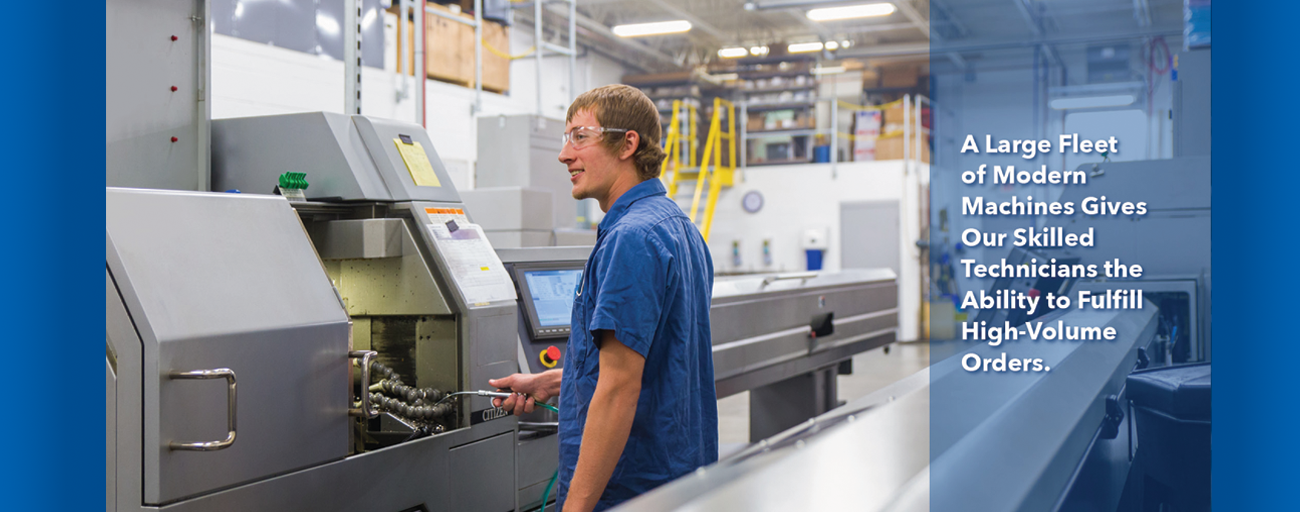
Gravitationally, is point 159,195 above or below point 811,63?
below

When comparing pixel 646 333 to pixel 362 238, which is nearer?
pixel 646 333

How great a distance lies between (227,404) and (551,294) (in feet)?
3.32

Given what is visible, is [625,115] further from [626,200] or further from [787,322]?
[787,322]

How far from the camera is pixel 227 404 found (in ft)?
4.84

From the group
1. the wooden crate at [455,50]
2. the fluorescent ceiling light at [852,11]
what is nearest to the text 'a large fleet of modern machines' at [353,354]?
the wooden crate at [455,50]

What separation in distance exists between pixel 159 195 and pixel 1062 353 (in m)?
1.38

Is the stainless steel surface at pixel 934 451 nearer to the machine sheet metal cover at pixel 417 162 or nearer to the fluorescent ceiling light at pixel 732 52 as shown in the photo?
the machine sheet metal cover at pixel 417 162

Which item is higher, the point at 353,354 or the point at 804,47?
the point at 804,47

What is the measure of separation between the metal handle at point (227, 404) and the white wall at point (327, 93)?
10.6ft

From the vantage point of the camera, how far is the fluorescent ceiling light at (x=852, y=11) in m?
9.50

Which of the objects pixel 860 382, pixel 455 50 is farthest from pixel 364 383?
pixel 860 382

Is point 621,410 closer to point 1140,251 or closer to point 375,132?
point 1140,251

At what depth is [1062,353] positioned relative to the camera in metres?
1.23

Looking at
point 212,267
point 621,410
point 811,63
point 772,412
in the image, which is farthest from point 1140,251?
point 811,63
